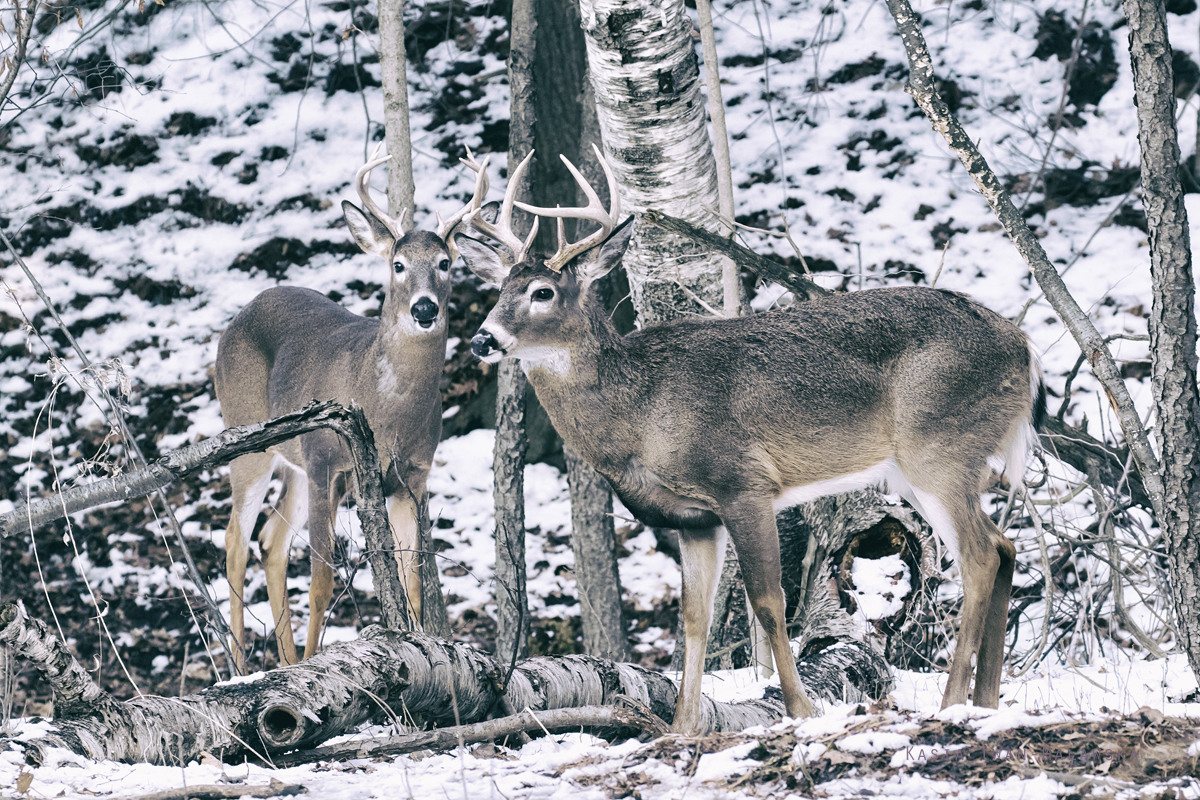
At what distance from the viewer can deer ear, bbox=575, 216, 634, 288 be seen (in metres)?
4.64

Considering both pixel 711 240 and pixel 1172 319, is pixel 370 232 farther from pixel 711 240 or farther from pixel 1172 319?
pixel 1172 319

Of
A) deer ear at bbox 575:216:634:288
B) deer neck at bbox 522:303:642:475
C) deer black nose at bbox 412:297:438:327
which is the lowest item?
deer neck at bbox 522:303:642:475

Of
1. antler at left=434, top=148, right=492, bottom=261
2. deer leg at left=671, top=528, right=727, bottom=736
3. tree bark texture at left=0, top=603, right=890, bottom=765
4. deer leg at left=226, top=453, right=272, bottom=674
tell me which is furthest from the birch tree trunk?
tree bark texture at left=0, top=603, right=890, bottom=765

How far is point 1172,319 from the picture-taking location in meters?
3.92

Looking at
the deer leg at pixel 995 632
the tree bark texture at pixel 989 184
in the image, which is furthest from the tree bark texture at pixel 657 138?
the deer leg at pixel 995 632

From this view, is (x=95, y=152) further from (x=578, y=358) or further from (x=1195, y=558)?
(x=1195, y=558)

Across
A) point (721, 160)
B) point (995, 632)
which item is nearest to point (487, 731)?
point (995, 632)

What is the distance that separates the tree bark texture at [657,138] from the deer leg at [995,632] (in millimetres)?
2319

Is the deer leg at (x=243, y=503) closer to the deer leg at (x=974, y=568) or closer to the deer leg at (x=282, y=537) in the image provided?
the deer leg at (x=282, y=537)

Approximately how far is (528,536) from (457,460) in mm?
848

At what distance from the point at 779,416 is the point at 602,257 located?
1.01 metres

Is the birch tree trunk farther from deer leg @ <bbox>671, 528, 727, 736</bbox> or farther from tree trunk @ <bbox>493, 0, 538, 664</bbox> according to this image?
deer leg @ <bbox>671, 528, 727, 736</bbox>

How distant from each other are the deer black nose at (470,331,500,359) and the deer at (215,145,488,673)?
945mm

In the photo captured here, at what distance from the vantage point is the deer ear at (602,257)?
15.2 ft
